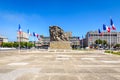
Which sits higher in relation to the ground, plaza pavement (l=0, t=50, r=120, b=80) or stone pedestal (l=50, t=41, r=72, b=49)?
stone pedestal (l=50, t=41, r=72, b=49)

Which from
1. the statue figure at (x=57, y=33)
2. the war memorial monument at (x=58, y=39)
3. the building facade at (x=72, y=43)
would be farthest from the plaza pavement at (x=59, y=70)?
the building facade at (x=72, y=43)

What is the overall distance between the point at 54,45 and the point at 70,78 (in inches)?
2406

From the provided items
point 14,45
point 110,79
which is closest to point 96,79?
point 110,79

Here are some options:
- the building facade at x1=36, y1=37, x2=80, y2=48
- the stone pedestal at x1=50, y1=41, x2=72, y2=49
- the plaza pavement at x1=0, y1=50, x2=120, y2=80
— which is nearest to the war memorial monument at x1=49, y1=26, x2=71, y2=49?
the stone pedestal at x1=50, y1=41, x2=72, y2=49

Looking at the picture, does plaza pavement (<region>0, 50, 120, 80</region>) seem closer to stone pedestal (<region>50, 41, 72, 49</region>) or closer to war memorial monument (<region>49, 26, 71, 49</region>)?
stone pedestal (<region>50, 41, 72, 49</region>)

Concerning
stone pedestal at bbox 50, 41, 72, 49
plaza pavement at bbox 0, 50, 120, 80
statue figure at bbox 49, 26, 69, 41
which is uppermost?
statue figure at bbox 49, 26, 69, 41

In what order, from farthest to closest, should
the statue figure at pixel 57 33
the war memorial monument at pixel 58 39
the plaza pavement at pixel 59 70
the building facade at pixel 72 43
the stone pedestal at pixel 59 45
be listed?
1. the building facade at pixel 72 43
2. the statue figure at pixel 57 33
3. the war memorial monument at pixel 58 39
4. the stone pedestal at pixel 59 45
5. the plaza pavement at pixel 59 70

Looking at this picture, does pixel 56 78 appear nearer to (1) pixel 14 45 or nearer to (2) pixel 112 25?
(2) pixel 112 25

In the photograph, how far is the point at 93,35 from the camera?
19975 cm

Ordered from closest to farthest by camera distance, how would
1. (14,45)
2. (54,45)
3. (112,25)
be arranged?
1. (112,25)
2. (54,45)
3. (14,45)

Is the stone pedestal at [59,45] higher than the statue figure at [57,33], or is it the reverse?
the statue figure at [57,33]

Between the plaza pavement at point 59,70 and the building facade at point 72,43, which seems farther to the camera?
the building facade at point 72,43

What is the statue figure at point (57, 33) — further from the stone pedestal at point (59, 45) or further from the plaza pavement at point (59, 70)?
the plaza pavement at point (59, 70)

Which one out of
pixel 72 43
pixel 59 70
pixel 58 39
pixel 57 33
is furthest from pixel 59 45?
pixel 72 43
